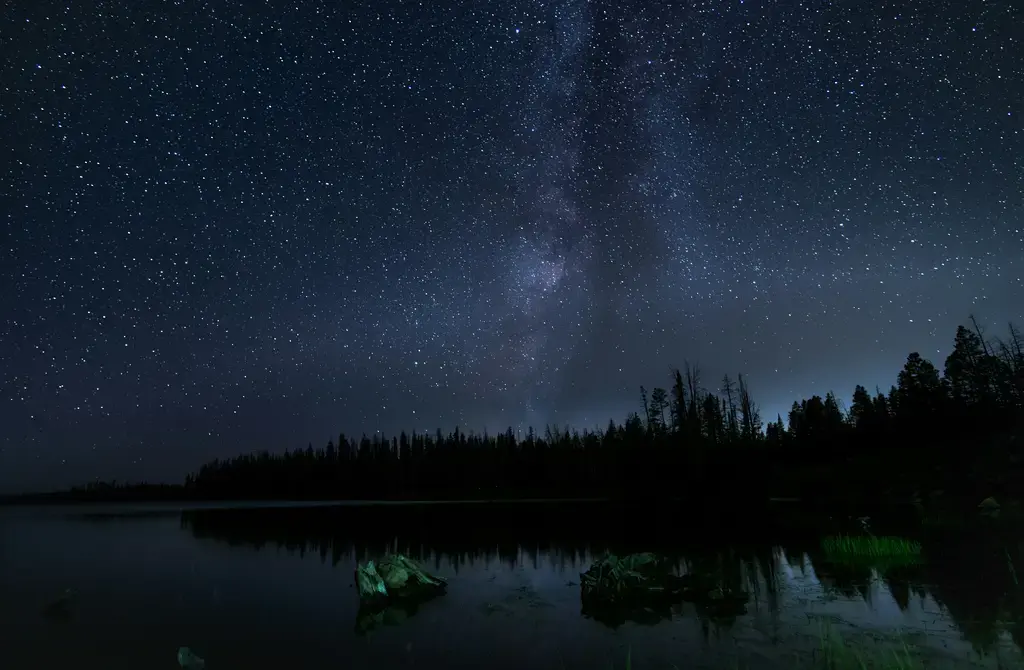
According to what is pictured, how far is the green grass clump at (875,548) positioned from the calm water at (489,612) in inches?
32.0

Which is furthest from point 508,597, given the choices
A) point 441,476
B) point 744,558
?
point 441,476

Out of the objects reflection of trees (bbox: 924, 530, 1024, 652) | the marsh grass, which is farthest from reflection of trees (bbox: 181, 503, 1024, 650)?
the marsh grass

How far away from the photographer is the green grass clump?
24578 mm

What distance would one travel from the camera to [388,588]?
69.8ft

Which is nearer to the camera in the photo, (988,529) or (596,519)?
(988,529)

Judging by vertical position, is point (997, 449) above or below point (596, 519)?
above

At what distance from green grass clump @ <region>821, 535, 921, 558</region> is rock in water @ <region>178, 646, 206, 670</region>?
971 inches

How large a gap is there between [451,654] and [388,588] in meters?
7.77

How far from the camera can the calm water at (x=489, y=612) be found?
13484 mm

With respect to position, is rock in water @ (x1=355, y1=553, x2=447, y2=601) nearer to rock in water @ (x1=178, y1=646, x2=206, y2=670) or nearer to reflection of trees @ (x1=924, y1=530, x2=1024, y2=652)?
rock in water @ (x1=178, y1=646, x2=206, y2=670)

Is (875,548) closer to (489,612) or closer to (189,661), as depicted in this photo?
(489,612)

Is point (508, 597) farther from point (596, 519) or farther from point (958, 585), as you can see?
point (596, 519)

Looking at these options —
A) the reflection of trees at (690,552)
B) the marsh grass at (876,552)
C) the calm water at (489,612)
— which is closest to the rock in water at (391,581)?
the calm water at (489,612)

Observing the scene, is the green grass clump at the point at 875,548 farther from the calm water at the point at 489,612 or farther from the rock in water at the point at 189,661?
the rock in water at the point at 189,661
